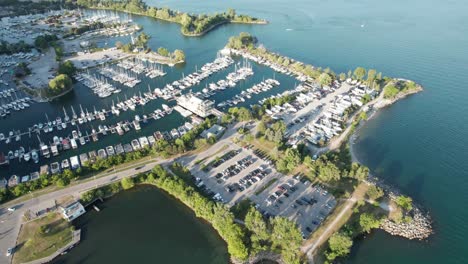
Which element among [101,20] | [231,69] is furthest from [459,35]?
[101,20]

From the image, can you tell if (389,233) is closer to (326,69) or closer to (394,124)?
(394,124)

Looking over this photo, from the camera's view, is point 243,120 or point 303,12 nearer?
point 243,120

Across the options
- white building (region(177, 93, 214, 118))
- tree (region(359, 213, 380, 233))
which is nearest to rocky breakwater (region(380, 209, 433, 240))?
tree (region(359, 213, 380, 233))

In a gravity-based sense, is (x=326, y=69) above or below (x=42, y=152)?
above

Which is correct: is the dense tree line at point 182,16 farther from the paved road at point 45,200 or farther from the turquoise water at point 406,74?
the paved road at point 45,200

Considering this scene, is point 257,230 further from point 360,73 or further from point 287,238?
point 360,73

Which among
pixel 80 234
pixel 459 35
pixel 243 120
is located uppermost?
pixel 459 35

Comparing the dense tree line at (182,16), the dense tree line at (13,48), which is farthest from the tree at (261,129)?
the dense tree line at (13,48)
